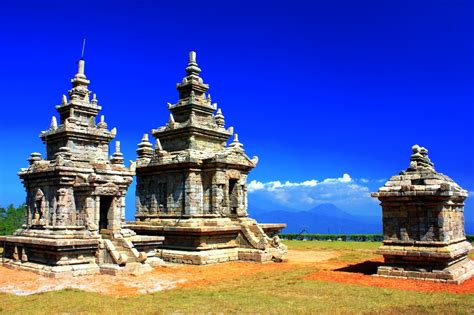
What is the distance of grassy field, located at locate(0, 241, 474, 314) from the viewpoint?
1300 cm

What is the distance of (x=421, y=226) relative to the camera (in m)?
18.0

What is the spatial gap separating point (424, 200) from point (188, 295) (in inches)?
386

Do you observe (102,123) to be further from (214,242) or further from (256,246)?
(256,246)

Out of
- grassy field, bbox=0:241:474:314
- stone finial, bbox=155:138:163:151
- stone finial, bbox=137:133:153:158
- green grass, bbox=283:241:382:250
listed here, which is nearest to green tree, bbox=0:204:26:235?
stone finial, bbox=137:133:153:158

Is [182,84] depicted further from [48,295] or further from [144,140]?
[48,295]

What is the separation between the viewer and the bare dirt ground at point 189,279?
16.5 metres

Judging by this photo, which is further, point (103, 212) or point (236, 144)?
point (236, 144)

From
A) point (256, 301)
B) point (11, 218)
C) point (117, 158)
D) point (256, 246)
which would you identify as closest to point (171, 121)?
point (117, 158)

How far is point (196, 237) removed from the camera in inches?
992

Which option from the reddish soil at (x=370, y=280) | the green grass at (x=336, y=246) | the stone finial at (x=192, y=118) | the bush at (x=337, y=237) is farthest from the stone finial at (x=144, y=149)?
the bush at (x=337, y=237)

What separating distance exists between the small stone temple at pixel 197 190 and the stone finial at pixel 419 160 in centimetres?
975

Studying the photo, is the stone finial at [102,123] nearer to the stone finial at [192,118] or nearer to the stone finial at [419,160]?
the stone finial at [192,118]

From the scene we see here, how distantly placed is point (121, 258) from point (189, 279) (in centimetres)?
327

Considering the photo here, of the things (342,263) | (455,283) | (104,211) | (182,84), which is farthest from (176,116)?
(455,283)
